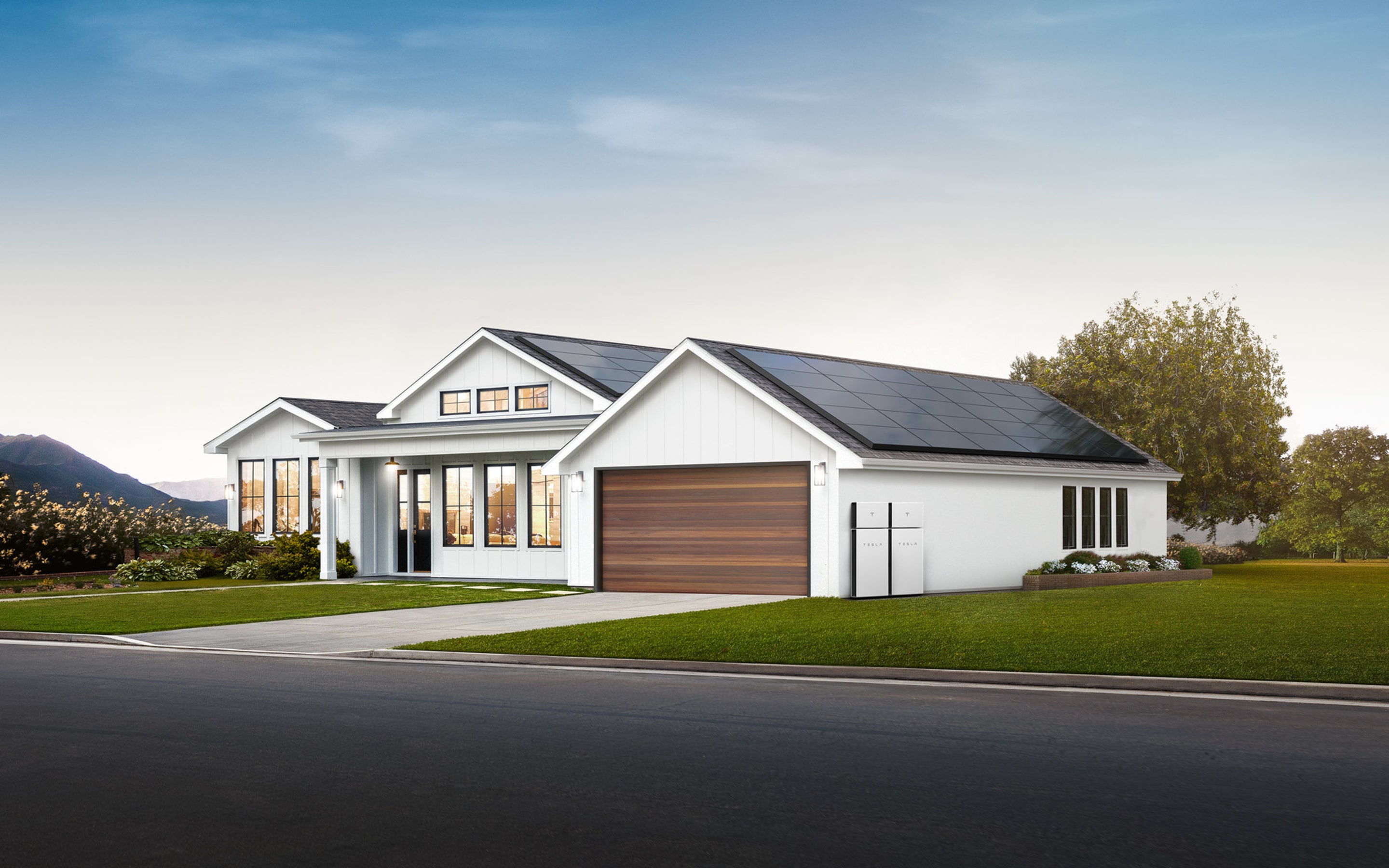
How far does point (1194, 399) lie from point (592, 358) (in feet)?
70.0

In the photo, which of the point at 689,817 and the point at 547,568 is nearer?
the point at 689,817

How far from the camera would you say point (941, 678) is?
13141 mm

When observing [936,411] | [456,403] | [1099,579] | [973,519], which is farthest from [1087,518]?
[456,403]

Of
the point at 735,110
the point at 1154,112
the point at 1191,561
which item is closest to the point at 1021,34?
the point at 1154,112

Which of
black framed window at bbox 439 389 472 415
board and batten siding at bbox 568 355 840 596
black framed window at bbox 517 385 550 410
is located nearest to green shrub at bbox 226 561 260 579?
black framed window at bbox 439 389 472 415

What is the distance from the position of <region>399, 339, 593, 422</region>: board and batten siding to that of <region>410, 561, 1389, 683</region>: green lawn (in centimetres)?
1136

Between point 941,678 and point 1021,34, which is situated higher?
point 1021,34

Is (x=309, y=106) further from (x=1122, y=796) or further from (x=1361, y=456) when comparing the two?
(x=1361, y=456)

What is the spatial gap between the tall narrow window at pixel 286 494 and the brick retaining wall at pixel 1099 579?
21827 mm

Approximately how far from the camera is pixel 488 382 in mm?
34094

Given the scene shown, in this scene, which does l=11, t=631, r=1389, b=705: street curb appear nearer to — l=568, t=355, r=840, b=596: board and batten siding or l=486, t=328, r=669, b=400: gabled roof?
l=568, t=355, r=840, b=596: board and batten siding

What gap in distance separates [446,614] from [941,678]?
35.0 feet

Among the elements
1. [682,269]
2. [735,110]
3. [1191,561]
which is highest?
[735,110]

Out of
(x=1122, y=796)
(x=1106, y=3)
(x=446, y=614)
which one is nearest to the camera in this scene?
(x=1122, y=796)
